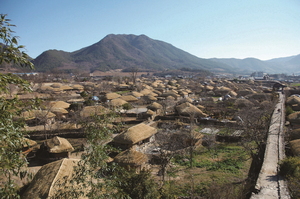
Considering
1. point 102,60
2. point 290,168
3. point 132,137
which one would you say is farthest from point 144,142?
point 102,60

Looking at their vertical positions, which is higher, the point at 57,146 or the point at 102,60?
the point at 102,60

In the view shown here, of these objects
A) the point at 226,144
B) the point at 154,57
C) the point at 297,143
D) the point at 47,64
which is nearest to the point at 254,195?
the point at 297,143

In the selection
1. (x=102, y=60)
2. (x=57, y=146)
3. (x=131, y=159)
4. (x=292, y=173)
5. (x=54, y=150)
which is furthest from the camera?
(x=102, y=60)

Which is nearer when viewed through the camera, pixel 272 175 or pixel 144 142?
pixel 272 175

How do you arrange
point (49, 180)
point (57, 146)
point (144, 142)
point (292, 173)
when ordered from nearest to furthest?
point (49, 180)
point (292, 173)
point (57, 146)
point (144, 142)

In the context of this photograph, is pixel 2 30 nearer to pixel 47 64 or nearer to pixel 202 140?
pixel 202 140

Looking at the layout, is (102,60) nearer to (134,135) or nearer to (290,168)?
(134,135)

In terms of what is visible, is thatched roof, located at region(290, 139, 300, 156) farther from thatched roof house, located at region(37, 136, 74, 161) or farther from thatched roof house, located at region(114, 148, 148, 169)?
thatched roof house, located at region(37, 136, 74, 161)

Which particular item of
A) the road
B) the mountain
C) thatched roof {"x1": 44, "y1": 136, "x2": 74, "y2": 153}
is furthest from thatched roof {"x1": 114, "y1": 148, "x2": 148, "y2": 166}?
the mountain
